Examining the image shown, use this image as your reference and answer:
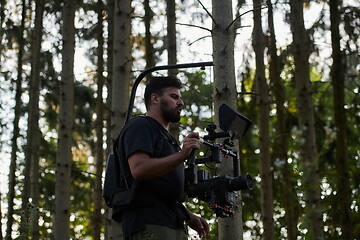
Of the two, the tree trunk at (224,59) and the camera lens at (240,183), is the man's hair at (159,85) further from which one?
the tree trunk at (224,59)

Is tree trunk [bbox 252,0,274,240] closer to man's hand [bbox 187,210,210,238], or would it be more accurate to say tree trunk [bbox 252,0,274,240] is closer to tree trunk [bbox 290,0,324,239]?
tree trunk [bbox 290,0,324,239]

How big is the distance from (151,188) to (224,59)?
2.20 m

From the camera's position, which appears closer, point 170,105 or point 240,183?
point 240,183

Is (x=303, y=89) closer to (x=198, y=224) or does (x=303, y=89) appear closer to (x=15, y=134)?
(x=198, y=224)

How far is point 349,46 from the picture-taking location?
1204 centimetres

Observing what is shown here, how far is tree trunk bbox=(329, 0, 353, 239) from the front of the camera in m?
9.91

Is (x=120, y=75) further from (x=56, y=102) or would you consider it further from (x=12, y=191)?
(x=56, y=102)

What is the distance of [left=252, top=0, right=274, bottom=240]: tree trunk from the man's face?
296 inches

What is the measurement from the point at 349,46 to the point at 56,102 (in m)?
9.64

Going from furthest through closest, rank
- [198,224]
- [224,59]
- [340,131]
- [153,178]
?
1. [340,131]
2. [224,59]
3. [198,224]
4. [153,178]

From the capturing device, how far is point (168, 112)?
4.88 meters

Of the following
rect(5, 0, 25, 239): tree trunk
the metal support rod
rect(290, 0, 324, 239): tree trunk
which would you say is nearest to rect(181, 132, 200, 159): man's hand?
the metal support rod

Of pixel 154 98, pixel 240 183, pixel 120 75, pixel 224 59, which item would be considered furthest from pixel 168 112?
pixel 120 75

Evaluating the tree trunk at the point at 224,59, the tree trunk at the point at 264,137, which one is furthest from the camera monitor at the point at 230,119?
the tree trunk at the point at 264,137
